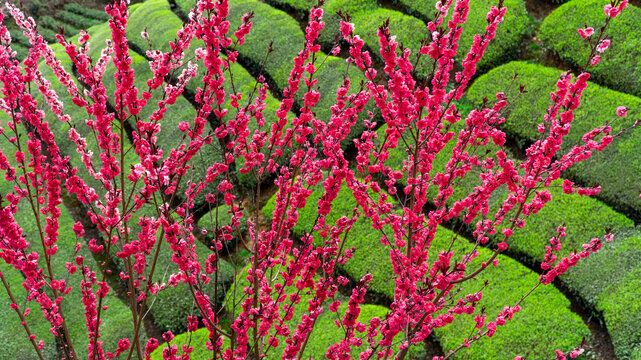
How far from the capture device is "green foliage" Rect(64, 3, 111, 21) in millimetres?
19125

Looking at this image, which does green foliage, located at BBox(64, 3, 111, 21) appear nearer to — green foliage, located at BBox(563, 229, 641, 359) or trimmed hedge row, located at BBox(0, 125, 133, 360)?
trimmed hedge row, located at BBox(0, 125, 133, 360)

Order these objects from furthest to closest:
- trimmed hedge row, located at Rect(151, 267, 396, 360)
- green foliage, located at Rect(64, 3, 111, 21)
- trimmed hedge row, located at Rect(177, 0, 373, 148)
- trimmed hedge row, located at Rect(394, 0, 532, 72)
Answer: green foliage, located at Rect(64, 3, 111, 21), trimmed hedge row, located at Rect(177, 0, 373, 148), trimmed hedge row, located at Rect(394, 0, 532, 72), trimmed hedge row, located at Rect(151, 267, 396, 360)

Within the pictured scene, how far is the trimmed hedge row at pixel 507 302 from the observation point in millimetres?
4949

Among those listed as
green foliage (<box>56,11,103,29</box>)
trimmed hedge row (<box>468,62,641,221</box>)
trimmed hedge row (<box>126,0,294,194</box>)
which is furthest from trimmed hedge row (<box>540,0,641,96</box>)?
green foliage (<box>56,11,103,29</box>)

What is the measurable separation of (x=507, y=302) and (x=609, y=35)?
497 cm

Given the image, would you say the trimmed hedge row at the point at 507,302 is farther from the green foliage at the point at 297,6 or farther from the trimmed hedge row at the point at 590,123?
the green foliage at the point at 297,6

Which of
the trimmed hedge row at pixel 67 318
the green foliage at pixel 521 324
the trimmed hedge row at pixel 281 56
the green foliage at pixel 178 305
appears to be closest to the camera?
the green foliage at pixel 521 324

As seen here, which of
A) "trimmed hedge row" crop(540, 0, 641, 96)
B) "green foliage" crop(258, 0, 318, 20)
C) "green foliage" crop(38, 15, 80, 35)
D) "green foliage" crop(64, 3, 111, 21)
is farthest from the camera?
"green foliage" crop(64, 3, 111, 21)

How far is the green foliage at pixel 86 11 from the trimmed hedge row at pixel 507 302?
18.4 meters

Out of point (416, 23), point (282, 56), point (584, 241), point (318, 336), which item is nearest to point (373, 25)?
point (416, 23)

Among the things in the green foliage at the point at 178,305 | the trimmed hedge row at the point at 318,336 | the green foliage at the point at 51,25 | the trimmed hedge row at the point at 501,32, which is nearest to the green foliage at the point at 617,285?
the trimmed hedge row at the point at 318,336

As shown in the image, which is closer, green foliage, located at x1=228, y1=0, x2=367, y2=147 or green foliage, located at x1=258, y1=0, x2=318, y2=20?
green foliage, located at x1=228, y1=0, x2=367, y2=147

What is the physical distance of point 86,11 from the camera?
19219mm

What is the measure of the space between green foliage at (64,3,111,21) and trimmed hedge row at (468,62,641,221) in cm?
1786
